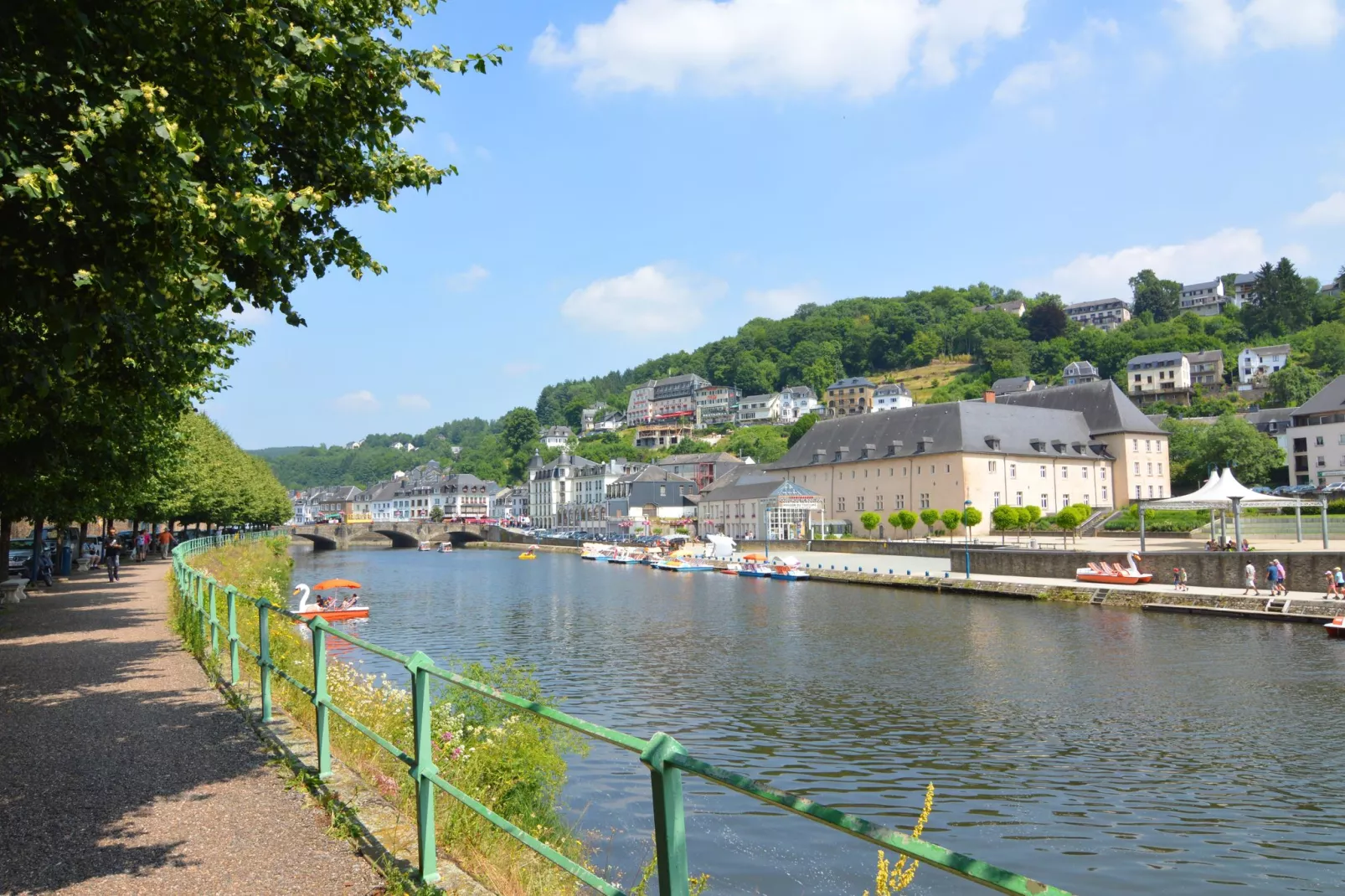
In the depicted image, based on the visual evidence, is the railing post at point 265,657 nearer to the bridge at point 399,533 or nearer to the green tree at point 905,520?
the green tree at point 905,520

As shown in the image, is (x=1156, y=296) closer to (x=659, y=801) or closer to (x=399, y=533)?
(x=399, y=533)

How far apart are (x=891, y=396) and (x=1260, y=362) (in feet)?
176

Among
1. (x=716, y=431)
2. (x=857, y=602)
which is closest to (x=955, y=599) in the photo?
(x=857, y=602)

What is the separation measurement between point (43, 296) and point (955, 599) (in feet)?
121

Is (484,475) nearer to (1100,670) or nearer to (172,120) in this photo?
(1100,670)

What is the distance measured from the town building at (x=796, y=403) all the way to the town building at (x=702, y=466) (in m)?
40.2

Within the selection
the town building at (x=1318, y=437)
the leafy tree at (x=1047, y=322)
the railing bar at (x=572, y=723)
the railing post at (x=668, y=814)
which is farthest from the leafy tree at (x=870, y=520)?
the leafy tree at (x=1047, y=322)

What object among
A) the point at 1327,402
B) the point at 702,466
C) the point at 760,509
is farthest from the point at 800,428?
the point at 1327,402

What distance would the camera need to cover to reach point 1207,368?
136m

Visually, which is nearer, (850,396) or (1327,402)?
(1327,402)

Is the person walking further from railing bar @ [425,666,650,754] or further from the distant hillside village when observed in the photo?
the distant hillside village

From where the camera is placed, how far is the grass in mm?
5965

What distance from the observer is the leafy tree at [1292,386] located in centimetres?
11269

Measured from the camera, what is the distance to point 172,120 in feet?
17.4
